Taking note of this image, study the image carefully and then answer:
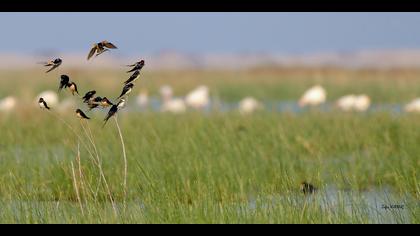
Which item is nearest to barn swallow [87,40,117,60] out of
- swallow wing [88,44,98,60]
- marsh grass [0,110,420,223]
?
swallow wing [88,44,98,60]

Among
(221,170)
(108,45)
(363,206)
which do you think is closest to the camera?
(108,45)

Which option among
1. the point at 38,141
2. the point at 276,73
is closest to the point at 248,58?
the point at 276,73

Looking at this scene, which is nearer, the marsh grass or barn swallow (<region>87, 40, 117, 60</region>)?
barn swallow (<region>87, 40, 117, 60</region>)

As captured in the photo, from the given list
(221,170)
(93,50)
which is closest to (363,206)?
(221,170)

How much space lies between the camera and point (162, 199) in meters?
5.75

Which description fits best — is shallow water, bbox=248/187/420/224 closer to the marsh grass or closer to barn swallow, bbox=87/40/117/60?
the marsh grass

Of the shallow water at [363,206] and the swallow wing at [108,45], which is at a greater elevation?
the swallow wing at [108,45]

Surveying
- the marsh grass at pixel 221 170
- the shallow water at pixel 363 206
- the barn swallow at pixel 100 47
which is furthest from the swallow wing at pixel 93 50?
the shallow water at pixel 363 206

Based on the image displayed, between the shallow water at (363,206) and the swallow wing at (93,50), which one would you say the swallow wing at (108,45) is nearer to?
the swallow wing at (93,50)

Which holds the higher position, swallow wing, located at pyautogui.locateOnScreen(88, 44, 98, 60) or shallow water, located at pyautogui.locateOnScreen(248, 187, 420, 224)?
swallow wing, located at pyautogui.locateOnScreen(88, 44, 98, 60)

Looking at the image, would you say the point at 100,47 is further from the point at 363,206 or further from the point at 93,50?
the point at 363,206

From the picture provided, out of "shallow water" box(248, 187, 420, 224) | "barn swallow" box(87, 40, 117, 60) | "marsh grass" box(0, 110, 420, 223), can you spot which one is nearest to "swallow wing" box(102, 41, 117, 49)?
"barn swallow" box(87, 40, 117, 60)

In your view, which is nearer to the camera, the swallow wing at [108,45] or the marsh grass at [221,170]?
the swallow wing at [108,45]
